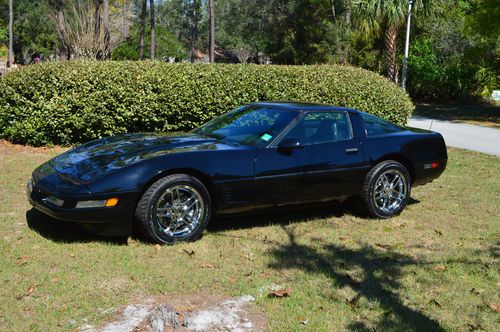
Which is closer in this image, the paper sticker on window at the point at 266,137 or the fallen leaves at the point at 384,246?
the fallen leaves at the point at 384,246

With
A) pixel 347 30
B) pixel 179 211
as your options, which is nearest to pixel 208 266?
pixel 179 211

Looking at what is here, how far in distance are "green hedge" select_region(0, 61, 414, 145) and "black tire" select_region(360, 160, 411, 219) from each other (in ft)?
15.7

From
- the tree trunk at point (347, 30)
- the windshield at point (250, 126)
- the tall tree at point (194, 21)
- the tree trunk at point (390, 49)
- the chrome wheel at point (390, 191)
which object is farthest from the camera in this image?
the tall tree at point (194, 21)

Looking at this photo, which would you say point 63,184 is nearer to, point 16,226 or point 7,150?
point 16,226

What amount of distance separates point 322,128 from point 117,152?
2.25 m

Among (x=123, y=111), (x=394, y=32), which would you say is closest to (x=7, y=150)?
(x=123, y=111)

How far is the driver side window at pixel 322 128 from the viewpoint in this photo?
5941 millimetres

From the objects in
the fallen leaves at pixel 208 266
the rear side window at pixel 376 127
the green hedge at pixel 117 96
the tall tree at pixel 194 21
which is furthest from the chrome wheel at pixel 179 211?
the tall tree at pixel 194 21

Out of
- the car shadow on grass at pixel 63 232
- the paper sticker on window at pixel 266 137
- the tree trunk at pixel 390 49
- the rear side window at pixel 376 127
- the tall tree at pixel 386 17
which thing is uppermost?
the tall tree at pixel 386 17

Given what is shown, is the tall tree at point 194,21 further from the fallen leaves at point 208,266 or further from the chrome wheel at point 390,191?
the fallen leaves at point 208,266

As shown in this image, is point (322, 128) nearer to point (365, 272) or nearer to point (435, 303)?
point (365, 272)

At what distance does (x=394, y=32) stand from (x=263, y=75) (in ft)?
63.4

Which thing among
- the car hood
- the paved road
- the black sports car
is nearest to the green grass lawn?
the black sports car

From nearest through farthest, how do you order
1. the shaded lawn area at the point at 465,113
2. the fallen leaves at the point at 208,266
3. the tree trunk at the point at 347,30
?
the fallen leaves at the point at 208,266, the shaded lawn area at the point at 465,113, the tree trunk at the point at 347,30
